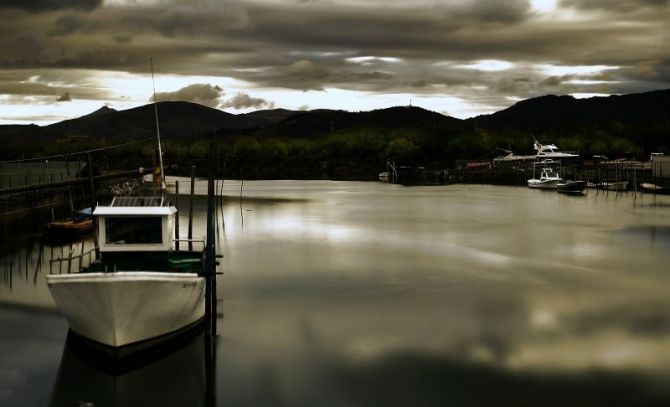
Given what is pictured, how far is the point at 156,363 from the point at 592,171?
13872 centimetres

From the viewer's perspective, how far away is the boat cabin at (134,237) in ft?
86.9

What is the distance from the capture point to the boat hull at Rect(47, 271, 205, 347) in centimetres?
2230

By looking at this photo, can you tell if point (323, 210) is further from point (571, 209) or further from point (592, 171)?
point (592, 171)

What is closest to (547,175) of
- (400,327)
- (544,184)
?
(544,184)

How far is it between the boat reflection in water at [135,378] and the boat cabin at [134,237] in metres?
3.07

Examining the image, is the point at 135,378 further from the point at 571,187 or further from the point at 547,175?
the point at 547,175

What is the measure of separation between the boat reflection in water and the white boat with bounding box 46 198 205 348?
0.81 m

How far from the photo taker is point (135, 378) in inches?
913

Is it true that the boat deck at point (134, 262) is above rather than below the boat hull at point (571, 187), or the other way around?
above

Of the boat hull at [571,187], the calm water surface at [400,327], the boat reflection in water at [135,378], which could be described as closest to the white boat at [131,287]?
the boat reflection in water at [135,378]

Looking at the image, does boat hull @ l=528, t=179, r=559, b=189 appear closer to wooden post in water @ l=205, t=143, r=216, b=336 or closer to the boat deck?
wooden post in water @ l=205, t=143, r=216, b=336

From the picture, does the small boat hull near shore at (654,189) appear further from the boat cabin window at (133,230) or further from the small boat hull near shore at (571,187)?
the boat cabin window at (133,230)

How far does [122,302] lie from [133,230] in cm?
507

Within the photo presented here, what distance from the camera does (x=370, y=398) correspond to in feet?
73.0
